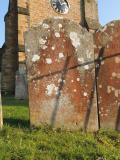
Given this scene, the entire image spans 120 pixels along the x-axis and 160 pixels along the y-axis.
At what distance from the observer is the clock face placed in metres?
27.6

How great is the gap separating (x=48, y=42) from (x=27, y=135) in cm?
183

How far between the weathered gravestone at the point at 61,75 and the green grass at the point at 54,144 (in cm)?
30

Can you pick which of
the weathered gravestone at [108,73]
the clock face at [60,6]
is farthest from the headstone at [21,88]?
the clock face at [60,6]

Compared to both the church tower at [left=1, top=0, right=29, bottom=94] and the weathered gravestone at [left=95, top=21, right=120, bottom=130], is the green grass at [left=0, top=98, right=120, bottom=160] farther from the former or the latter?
the church tower at [left=1, top=0, right=29, bottom=94]

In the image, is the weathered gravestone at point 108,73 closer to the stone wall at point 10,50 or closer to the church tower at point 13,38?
the church tower at point 13,38

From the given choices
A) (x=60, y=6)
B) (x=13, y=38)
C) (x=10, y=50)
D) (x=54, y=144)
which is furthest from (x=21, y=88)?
(x=60, y=6)

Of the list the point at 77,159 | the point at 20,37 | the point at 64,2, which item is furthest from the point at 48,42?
the point at 64,2

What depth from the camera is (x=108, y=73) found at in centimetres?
703

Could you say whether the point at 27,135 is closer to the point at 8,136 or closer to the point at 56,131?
the point at 8,136

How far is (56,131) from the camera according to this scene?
640cm

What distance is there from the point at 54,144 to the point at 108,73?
2.07m

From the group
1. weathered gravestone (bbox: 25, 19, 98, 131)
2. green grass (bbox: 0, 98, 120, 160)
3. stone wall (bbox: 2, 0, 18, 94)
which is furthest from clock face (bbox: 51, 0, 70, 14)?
green grass (bbox: 0, 98, 120, 160)

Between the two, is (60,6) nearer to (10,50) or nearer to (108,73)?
(10,50)

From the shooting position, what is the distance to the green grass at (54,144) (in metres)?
5.04
